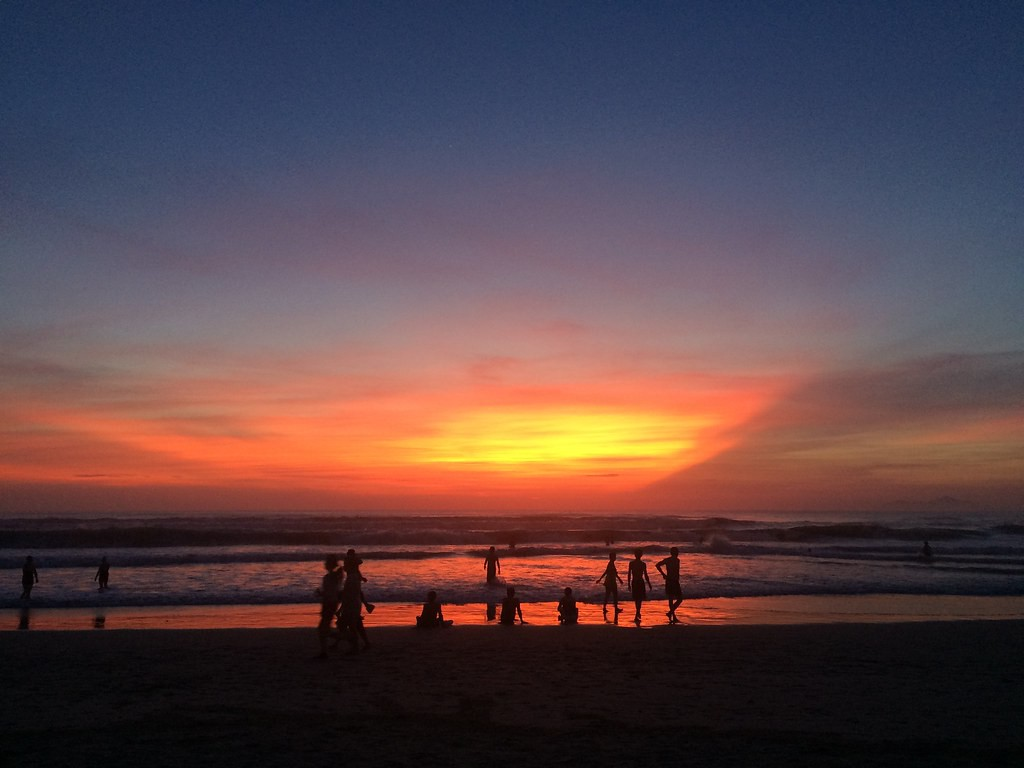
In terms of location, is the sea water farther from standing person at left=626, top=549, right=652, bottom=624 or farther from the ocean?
standing person at left=626, top=549, right=652, bottom=624

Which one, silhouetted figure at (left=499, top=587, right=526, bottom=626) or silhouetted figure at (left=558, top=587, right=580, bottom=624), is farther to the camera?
silhouetted figure at (left=558, top=587, right=580, bottom=624)

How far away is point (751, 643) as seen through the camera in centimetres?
1426

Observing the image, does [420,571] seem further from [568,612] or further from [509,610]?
[568,612]

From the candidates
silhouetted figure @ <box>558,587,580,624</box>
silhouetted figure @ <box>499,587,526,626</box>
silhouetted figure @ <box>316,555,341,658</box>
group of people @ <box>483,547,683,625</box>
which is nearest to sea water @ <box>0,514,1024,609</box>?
Answer: group of people @ <box>483,547,683,625</box>

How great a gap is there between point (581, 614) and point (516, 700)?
441 inches

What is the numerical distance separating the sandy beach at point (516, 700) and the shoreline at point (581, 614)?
3.27 metres

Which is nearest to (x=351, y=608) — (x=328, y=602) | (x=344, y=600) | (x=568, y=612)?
(x=344, y=600)

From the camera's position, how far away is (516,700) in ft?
32.0

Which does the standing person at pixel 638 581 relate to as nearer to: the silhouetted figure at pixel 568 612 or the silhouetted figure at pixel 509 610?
the silhouetted figure at pixel 568 612

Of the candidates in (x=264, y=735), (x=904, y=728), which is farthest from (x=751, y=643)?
(x=264, y=735)

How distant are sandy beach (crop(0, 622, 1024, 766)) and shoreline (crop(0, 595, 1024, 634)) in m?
3.27

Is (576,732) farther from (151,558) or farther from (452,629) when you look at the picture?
(151,558)

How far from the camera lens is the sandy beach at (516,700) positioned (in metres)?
7.71

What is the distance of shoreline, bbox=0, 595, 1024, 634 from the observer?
18406 millimetres
